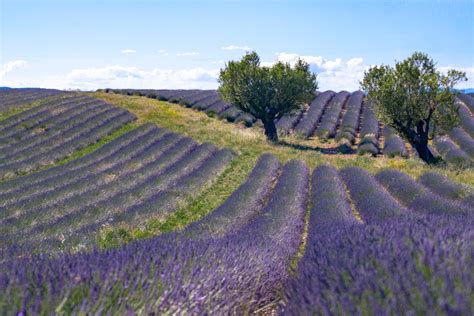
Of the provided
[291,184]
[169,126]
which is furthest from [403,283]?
[169,126]

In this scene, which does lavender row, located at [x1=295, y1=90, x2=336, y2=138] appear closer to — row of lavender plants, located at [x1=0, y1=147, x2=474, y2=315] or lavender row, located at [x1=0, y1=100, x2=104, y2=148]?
lavender row, located at [x1=0, y1=100, x2=104, y2=148]

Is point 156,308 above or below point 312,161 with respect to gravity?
above

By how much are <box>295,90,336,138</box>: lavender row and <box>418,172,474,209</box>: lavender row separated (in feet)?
56.0

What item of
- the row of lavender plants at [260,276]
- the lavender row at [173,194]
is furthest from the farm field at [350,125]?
the row of lavender plants at [260,276]

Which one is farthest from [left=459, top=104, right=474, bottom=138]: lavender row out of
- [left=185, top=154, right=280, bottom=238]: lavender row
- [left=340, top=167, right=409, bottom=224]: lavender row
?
[left=185, top=154, right=280, bottom=238]: lavender row

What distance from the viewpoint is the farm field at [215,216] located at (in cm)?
409

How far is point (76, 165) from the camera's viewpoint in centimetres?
2123

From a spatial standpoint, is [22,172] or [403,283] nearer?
[403,283]

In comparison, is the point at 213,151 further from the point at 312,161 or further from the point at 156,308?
the point at 156,308

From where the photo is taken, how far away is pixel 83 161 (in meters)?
21.8

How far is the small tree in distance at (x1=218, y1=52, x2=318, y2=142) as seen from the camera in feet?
99.3

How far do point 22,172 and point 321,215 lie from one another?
44.6 ft

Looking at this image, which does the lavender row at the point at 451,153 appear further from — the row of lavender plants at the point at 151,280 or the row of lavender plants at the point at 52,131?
the row of lavender plants at the point at 151,280

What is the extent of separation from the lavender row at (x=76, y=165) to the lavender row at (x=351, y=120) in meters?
12.2
